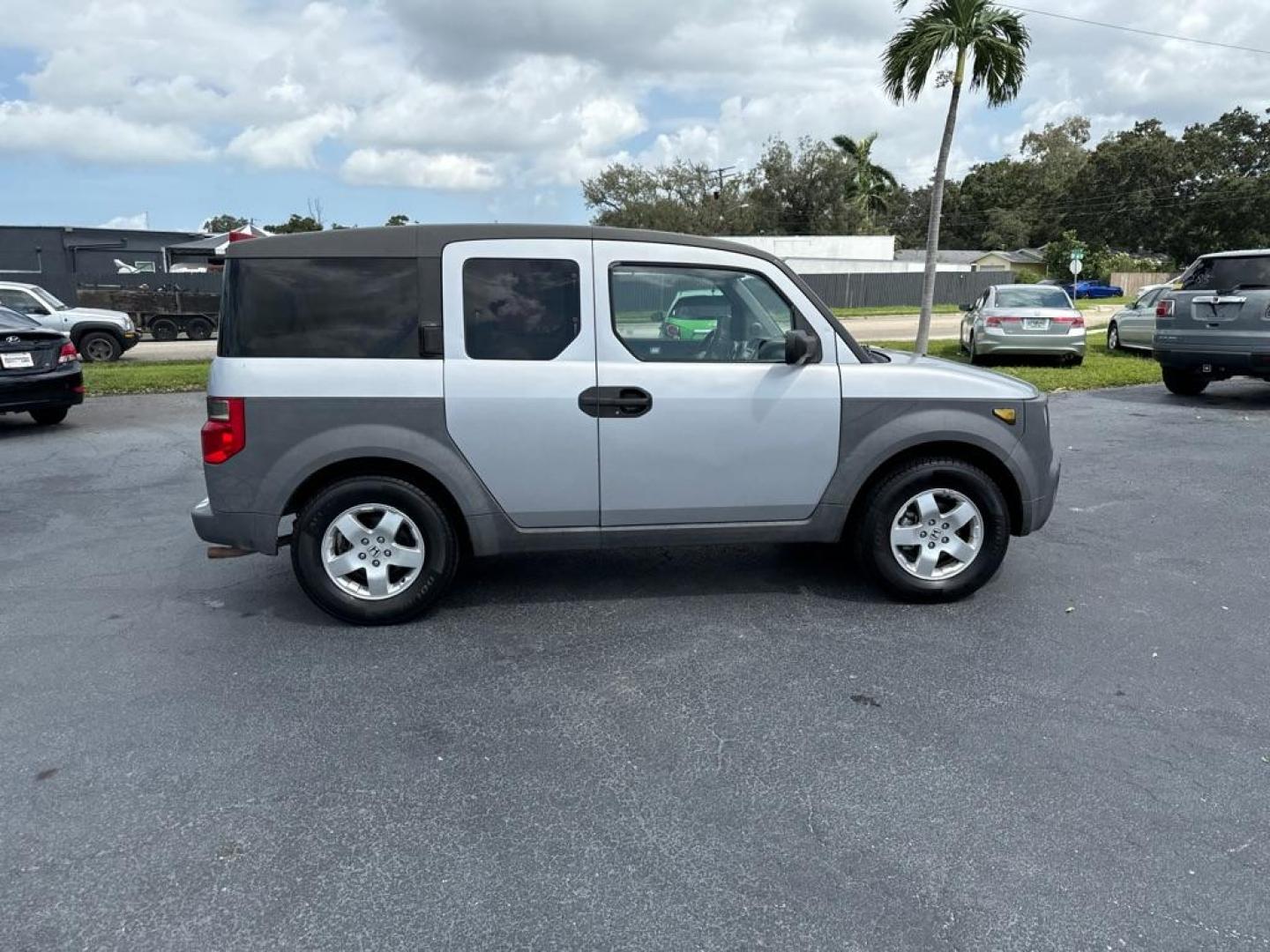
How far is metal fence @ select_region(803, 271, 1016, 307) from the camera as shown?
1751 inches

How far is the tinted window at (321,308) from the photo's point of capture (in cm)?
432

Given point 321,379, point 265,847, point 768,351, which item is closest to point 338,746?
point 265,847

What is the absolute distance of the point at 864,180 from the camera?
60.3 metres

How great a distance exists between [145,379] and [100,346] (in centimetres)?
598

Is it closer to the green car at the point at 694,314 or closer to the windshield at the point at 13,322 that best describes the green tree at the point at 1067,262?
the windshield at the point at 13,322

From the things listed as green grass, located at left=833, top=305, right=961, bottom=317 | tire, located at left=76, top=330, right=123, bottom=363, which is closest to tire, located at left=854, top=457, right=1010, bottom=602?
tire, located at left=76, top=330, right=123, bottom=363

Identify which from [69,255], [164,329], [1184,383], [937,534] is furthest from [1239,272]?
[69,255]

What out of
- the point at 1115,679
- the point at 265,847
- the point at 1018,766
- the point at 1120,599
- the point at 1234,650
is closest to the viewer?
the point at 265,847

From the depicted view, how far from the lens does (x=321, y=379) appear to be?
14.2 ft

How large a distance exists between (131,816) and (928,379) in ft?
12.8

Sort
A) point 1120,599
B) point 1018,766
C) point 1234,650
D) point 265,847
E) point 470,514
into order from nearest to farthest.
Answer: point 265,847 → point 1018,766 → point 1234,650 → point 470,514 → point 1120,599

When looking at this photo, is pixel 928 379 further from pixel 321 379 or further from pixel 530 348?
pixel 321 379

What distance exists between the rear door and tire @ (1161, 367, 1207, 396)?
3.23 ft

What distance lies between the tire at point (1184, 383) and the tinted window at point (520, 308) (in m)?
10.7
